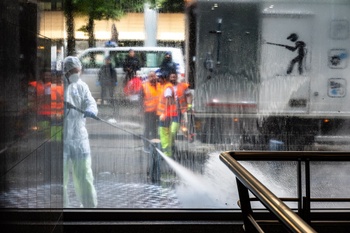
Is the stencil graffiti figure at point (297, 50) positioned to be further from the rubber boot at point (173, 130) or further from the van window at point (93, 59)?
the van window at point (93, 59)

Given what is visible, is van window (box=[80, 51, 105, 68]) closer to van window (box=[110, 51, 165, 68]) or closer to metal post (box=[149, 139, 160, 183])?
van window (box=[110, 51, 165, 68])

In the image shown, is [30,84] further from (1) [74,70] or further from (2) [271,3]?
(2) [271,3]

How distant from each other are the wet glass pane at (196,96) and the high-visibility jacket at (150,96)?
0.03 ft

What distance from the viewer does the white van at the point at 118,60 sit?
19.8ft

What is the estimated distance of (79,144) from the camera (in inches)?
239

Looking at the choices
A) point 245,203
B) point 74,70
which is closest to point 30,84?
point 245,203

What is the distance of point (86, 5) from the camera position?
6.02 m

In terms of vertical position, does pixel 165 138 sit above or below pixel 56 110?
below

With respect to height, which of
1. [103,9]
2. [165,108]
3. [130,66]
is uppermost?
[103,9]

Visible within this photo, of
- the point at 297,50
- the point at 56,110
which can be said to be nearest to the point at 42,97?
the point at 56,110

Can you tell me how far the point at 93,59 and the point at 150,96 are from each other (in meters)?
0.64

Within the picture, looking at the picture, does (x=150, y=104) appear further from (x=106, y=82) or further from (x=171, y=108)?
(x=106, y=82)

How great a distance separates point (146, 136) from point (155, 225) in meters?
0.86

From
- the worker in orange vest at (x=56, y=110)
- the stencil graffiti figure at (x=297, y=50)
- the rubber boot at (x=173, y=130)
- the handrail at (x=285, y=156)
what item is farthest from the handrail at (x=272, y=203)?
the stencil graffiti figure at (x=297, y=50)
